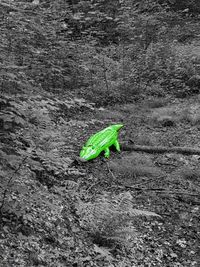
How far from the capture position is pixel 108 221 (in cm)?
429

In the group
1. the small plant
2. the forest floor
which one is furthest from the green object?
the small plant

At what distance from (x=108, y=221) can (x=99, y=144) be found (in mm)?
2036

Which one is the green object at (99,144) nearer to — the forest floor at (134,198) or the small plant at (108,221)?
the forest floor at (134,198)

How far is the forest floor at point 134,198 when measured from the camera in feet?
12.6

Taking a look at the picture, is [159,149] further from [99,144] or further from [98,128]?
[98,128]

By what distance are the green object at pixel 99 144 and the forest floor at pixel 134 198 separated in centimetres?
14

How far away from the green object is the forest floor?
143mm

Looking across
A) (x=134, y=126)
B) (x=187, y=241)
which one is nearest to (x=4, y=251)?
(x=187, y=241)

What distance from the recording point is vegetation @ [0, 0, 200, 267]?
3920 millimetres

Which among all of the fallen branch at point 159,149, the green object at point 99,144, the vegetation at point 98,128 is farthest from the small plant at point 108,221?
the fallen branch at point 159,149

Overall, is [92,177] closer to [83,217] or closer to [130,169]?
[130,169]

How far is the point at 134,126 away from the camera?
25.5 ft

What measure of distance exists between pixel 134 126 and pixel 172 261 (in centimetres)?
389

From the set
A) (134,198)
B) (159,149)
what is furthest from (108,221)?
(159,149)
